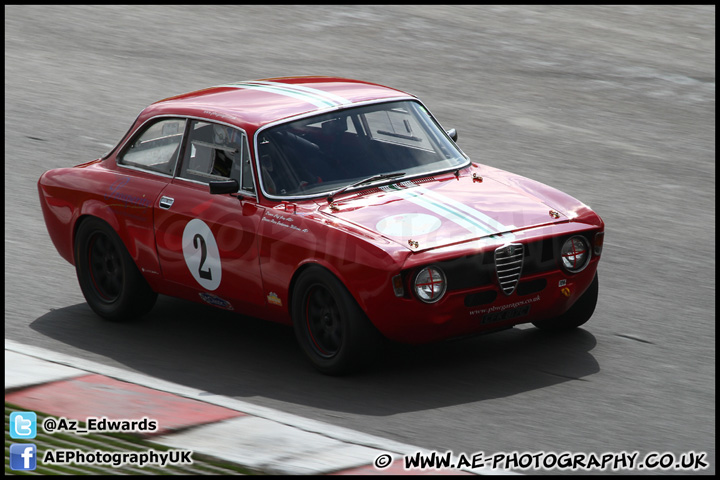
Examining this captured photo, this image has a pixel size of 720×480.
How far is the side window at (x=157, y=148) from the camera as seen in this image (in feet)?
26.6

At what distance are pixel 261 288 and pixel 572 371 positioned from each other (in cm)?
202

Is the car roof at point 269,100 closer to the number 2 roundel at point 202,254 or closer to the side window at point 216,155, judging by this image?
the side window at point 216,155

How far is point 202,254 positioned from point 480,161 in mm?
5234

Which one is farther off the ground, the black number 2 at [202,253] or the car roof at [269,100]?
the car roof at [269,100]

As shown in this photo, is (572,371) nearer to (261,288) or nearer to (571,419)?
(571,419)

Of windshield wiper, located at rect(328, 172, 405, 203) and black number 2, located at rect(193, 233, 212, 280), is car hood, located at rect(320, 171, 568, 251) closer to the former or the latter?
windshield wiper, located at rect(328, 172, 405, 203)

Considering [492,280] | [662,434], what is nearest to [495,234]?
[492,280]

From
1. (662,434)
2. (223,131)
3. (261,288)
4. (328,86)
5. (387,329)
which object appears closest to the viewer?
(662,434)

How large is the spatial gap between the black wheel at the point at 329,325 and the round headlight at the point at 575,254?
50.3 inches

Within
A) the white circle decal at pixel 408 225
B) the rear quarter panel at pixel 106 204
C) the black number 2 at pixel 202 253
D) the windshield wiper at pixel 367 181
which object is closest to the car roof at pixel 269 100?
the rear quarter panel at pixel 106 204

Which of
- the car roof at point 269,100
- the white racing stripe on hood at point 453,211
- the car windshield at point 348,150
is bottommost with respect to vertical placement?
the white racing stripe on hood at point 453,211

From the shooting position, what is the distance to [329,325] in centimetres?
695

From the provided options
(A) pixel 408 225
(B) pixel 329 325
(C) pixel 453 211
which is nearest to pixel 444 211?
(C) pixel 453 211

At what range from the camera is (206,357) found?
24.9 feet
